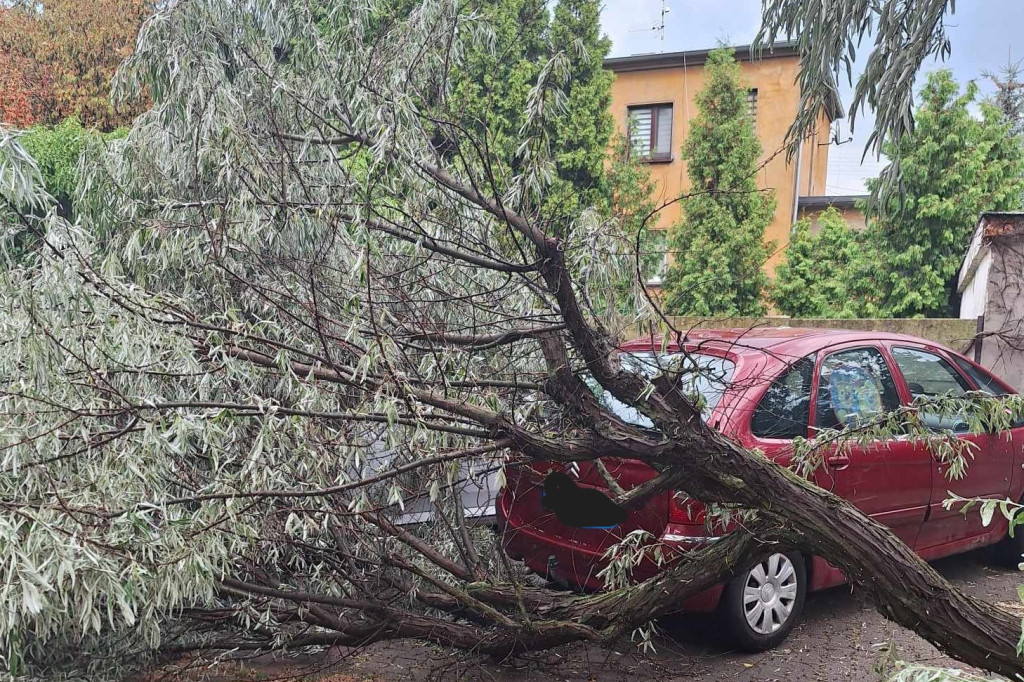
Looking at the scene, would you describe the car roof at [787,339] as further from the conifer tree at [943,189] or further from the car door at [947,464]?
the conifer tree at [943,189]

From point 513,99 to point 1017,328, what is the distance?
8.33 m

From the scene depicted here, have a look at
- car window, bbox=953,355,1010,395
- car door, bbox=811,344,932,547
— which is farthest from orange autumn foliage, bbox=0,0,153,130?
car window, bbox=953,355,1010,395

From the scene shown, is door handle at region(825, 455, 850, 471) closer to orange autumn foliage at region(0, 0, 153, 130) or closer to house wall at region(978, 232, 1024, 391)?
house wall at region(978, 232, 1024, 391)

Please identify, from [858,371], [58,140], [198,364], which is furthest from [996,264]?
[58,140]

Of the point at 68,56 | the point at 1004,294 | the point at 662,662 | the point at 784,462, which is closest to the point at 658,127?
the point at 1004,294

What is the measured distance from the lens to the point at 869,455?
4.65 meters

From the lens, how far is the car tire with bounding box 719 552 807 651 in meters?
4.20

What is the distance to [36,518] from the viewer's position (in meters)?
2.56

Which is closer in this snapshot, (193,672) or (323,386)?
(323,386)

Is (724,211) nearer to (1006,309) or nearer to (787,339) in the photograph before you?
(1006,309)

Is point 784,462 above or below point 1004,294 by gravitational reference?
below

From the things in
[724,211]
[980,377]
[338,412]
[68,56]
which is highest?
[68,56]

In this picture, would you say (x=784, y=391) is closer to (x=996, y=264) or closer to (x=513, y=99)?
(x=996, y=264)

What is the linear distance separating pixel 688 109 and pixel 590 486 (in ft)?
50.5
